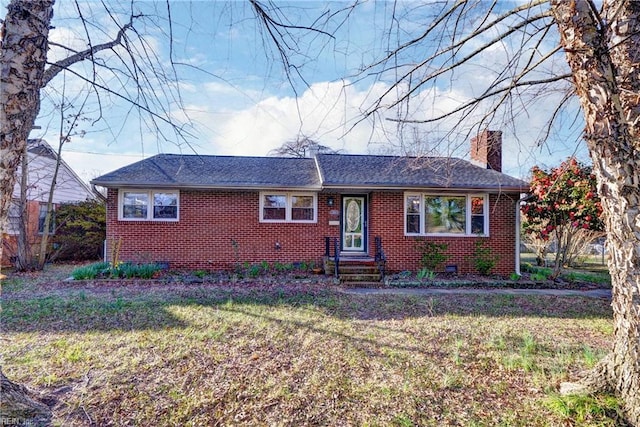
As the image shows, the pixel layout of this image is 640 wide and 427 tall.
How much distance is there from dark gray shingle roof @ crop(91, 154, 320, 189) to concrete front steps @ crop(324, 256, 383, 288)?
96.5 inches

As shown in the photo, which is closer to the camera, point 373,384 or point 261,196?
point 373,384

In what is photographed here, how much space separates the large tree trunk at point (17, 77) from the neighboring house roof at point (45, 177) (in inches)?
493

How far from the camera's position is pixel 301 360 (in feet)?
13.2

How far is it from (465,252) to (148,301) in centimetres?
911

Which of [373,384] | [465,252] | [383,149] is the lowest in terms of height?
[373,384]

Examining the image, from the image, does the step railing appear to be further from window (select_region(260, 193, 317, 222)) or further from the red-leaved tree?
the red-leaved tree

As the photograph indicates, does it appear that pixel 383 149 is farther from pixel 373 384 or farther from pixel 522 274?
pixel 522 274

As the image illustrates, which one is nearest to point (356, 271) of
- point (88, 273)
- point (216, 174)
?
point (216, 174)

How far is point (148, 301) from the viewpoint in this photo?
6.79m

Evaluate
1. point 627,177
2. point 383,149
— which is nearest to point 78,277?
point 383,149

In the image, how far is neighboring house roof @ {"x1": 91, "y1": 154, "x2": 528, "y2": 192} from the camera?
401 inches

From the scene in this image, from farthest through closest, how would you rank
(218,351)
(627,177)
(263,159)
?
(263,159)
(218,351)
(627,177)

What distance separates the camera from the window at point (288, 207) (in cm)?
1102

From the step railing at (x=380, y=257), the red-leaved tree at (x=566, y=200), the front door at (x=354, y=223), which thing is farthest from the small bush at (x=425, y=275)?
the red-leaved tree at (x=566, y=200)
